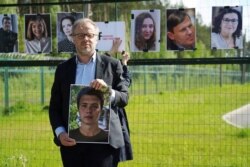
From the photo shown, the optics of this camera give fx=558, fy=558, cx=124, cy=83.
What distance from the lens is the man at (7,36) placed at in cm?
630

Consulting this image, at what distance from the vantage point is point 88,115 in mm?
4020

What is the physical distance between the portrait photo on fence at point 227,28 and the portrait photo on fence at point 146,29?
1.95 feet

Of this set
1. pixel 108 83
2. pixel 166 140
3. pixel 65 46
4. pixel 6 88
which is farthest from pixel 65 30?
pixel 6 88

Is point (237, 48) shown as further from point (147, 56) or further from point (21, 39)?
point (21, 39)

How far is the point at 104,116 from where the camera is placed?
4016 millimetres

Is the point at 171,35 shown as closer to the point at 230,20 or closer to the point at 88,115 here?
the point at 230,20

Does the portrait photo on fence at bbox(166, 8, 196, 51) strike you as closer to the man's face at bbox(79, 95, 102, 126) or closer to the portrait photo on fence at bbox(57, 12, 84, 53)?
the portrait photo on fence at bbox(57, 12, 84, 53)

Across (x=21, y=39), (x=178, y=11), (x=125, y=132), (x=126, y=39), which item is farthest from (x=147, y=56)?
(x=125, y=132)

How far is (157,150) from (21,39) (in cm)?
243

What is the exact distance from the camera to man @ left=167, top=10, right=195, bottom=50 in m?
5.69

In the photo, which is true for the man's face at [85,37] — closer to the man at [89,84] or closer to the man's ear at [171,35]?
the man at [89,84]

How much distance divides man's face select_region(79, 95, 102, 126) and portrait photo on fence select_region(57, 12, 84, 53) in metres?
2.13

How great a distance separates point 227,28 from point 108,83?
1.98 meters

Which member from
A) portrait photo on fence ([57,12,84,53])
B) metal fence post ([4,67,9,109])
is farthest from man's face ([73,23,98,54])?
metal fence post ([4,67,9,109])
